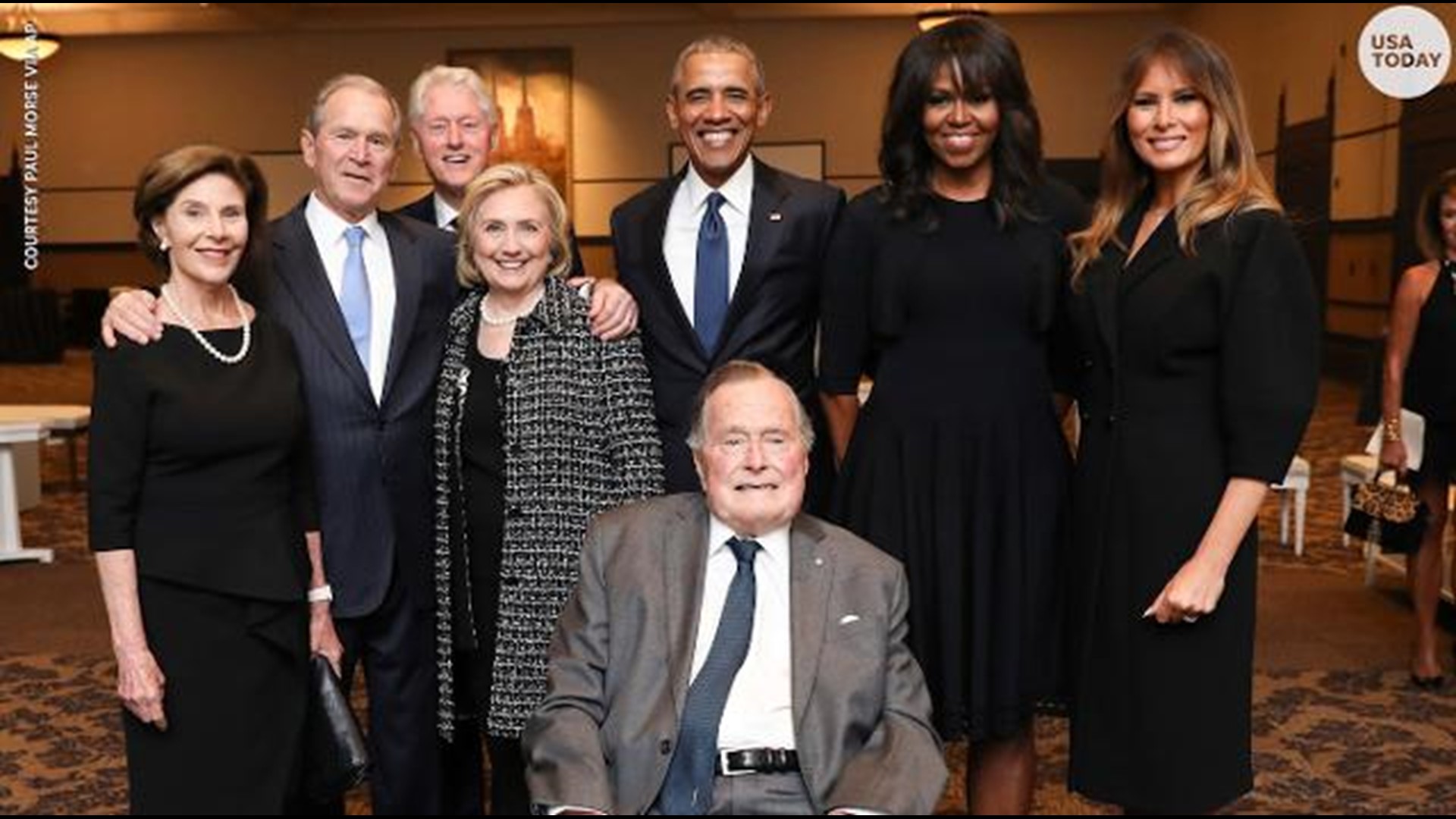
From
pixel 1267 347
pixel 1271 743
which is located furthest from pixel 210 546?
pixel 1271 743

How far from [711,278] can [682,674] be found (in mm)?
1152

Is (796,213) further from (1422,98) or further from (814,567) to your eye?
(1422,98)

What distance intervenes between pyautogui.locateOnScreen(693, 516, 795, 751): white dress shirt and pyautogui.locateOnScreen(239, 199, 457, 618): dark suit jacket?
2.83ft

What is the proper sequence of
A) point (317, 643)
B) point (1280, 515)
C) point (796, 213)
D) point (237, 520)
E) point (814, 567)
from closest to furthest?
point (814, 567), point (237, 520), point (317, 643), point (796, 213), point (1280, 515)

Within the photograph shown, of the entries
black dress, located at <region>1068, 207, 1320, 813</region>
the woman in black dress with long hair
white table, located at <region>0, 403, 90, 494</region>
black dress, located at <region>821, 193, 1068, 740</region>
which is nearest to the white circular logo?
the woman in black dress with long hair

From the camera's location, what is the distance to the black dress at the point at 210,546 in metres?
2.46

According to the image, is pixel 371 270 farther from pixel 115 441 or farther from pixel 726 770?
pixel 726 770

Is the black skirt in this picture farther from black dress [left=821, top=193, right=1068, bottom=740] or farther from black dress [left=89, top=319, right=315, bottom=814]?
black dress [left=821, top=193, right=1068, bottom=740]

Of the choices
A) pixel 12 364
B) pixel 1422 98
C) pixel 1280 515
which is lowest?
pixel 1280 515

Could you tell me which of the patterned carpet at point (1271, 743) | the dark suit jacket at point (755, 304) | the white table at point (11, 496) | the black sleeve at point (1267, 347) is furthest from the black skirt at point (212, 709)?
the white table at point (11, 496)

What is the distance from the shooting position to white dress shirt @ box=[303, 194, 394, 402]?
9.77 ft

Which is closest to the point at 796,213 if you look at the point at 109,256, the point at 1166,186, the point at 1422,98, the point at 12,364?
the point at 1166,186

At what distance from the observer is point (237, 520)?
2.55m

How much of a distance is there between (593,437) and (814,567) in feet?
2.37
